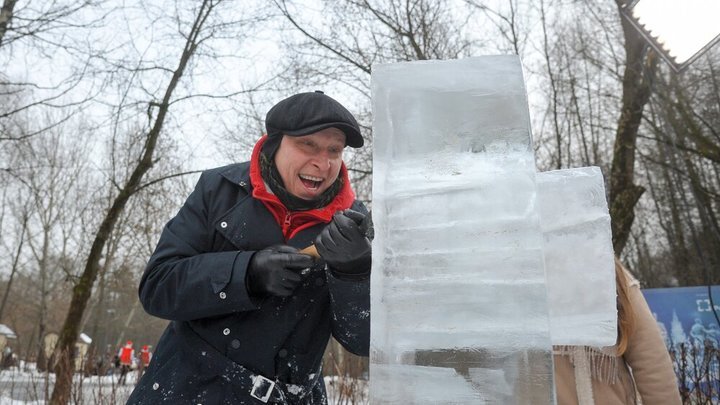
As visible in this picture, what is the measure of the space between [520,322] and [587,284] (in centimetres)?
26

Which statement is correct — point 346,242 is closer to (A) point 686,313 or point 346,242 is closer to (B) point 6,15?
(B) point 6,15

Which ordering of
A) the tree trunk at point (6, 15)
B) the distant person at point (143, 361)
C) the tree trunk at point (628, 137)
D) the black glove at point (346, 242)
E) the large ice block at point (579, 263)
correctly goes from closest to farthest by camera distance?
the large ice block at point (579, 263) < the black glove at point (346, 242) < the distant person at point (143, 361) < the tree trunk at point (6, 15) < the tree trunk at point (628, 137)

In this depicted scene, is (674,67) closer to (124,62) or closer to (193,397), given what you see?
(193,397)

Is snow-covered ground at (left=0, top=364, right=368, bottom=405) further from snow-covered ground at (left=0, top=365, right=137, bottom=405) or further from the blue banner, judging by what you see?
the blue banner

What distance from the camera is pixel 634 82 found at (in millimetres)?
6938

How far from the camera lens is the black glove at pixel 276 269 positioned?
1210mm

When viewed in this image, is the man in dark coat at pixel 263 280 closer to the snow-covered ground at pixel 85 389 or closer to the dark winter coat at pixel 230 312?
the dark winter coat at pixel 230 312

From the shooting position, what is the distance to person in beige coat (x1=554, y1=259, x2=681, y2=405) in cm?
221

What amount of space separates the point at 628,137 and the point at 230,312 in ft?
22.5

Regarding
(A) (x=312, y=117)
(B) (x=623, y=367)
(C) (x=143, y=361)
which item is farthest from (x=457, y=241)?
(C) (x=143, y=361)

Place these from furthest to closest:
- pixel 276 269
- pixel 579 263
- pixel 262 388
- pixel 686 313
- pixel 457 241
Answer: pixel 686 313 → pixel 262 388 → pixel 276 269 → pixel 579 263 → pixel 457 241

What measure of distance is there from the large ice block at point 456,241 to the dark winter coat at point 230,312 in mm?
554

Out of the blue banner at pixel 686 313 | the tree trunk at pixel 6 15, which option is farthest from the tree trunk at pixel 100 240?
the blue banner at pixel 686 313

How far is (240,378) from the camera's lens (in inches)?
53.1
